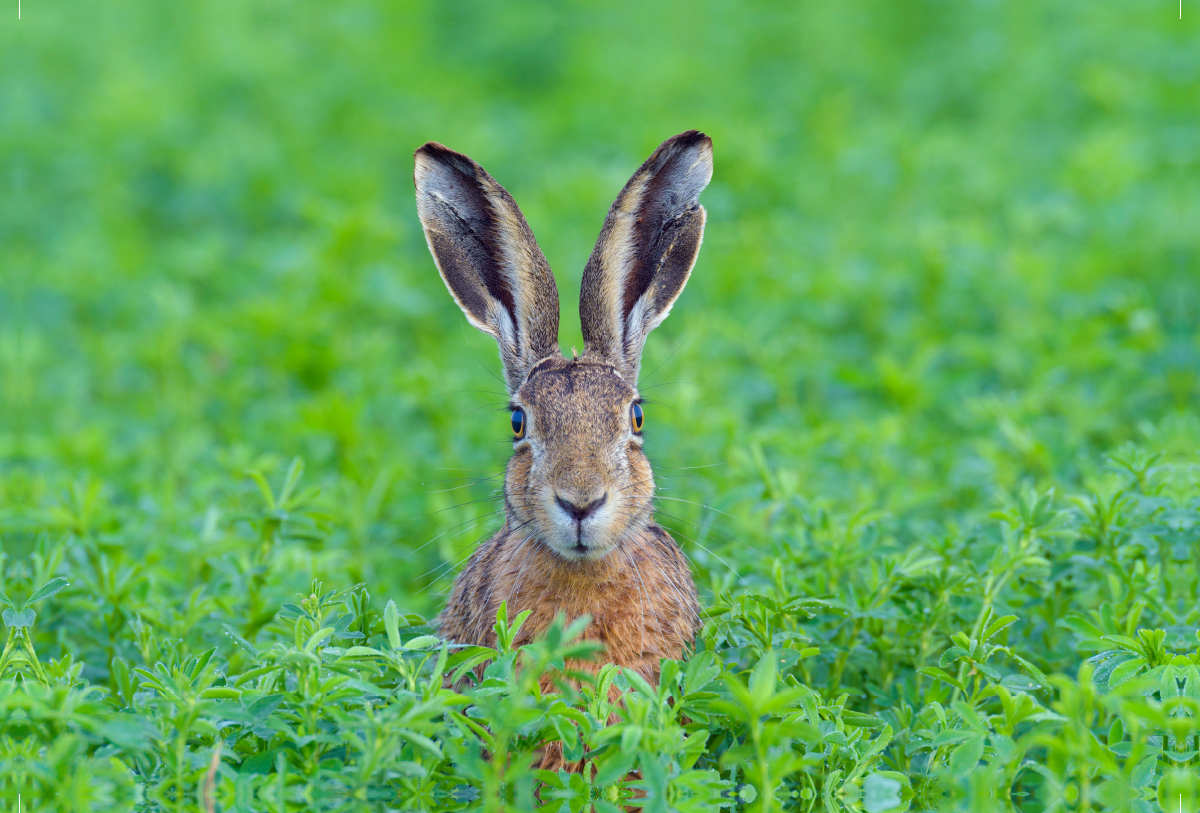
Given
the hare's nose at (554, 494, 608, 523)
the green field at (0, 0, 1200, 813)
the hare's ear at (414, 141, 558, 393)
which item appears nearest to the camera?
the green field at (0, 0, 1200, 813)

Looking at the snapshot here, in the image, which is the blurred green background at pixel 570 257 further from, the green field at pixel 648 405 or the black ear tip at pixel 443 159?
the black ear tip at pixel 443 159

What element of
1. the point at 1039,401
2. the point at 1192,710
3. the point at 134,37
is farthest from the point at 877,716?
the point at 134,37

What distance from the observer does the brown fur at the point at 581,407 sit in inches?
149

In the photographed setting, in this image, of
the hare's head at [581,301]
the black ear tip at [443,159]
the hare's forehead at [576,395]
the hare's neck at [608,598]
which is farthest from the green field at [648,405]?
the black ear tip at [443,159]

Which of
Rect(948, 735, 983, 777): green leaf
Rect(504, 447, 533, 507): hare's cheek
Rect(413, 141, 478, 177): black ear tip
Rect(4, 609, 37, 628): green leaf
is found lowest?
Rect(948, 735, 983, 777): green leaf

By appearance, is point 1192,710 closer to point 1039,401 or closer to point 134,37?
point 1039,401

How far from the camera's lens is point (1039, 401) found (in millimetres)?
5938

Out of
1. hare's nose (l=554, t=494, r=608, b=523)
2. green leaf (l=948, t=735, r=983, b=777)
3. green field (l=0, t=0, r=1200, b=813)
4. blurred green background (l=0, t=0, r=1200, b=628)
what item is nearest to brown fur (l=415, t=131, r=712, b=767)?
hare's nose (l=554, t=494, r=608, b=523)

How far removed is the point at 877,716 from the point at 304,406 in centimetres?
361

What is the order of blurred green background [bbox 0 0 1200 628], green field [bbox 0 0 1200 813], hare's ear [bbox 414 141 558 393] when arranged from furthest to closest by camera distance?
1. blurred green background [bbox 0 0 1200 628]
2. hare's ear [bbox 414 141 558 393]
3. green field [bbox 0 0 1200 813]

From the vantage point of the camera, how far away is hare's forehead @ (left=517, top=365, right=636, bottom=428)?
388 cm

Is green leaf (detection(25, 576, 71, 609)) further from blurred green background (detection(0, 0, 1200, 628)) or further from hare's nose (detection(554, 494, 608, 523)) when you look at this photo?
hare's nose (detection(554, 494, 608, 523))

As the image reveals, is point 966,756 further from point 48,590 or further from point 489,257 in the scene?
point 48,590

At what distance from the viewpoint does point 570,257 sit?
7.78 m
